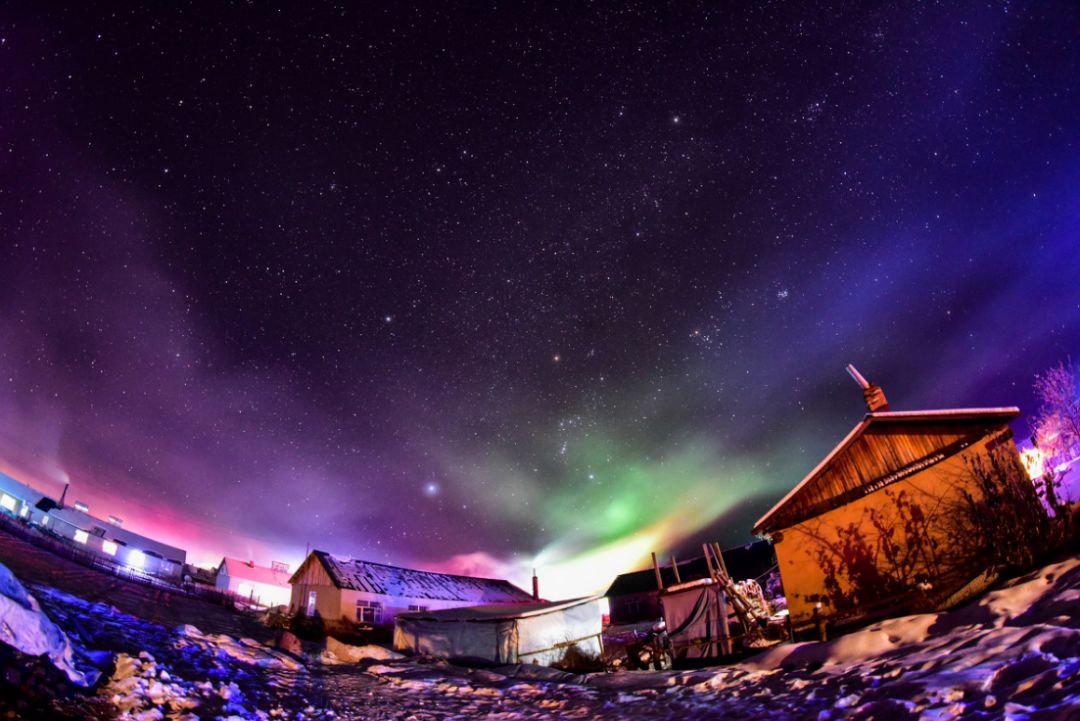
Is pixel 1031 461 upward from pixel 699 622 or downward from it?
upward

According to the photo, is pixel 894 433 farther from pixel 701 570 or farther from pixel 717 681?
pixel 701 570

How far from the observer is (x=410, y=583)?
1458 inches

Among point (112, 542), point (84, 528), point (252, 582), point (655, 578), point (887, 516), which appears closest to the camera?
point (887, 516)

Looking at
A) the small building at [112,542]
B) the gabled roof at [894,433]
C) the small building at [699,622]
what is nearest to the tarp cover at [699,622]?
the small building at [699,622]

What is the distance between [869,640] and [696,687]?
3110mm

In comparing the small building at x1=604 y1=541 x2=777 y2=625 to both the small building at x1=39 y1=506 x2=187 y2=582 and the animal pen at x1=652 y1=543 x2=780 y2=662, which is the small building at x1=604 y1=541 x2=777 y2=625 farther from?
the small building at x1=39 y1=506 x2=187 y2=582

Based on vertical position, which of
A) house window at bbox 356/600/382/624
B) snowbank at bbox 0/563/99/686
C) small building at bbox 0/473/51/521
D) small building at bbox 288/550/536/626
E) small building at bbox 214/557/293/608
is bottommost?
snowbank at bbox 0/563/99/686

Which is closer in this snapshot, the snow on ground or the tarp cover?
the snow on ground

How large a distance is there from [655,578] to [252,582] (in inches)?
1738

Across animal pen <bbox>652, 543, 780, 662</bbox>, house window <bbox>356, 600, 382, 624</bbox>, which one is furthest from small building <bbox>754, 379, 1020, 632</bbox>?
house window <bbox>356, 600, 382, 624</bbox>

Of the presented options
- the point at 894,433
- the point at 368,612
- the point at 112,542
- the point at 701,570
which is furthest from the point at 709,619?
the point at 112,542

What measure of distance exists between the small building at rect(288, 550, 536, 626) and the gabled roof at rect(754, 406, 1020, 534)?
25.5m

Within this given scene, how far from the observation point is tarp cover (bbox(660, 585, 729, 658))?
17406mm

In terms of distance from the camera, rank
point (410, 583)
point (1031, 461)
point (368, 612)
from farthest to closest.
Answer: point (410, 583) → point (368, 612) → point (1031, 461)
